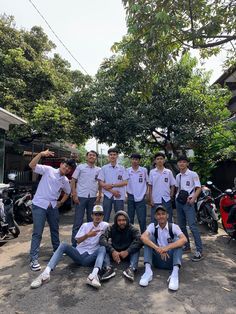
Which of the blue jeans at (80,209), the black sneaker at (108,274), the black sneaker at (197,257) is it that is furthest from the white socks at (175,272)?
the blue jeans at (80,209)

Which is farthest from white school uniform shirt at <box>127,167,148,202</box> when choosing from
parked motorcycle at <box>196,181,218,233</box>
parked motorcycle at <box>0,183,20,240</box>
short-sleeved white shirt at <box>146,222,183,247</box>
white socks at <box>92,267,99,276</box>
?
parked motorcycle at <box>0,183,20,240</box>

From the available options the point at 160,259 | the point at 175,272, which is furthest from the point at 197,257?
the point at 175,272

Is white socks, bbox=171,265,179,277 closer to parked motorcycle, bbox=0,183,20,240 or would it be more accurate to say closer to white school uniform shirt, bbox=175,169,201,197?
white school uniform shirt, bbox=175,169,201,197

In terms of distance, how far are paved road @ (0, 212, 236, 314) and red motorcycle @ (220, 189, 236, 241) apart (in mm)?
1087

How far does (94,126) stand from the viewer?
12.7 meters

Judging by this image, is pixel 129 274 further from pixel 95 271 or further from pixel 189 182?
pixel 189 182

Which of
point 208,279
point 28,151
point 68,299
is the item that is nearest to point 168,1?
point 208,279

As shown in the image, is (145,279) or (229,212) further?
(229,212)

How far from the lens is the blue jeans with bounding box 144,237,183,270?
14.6 ft

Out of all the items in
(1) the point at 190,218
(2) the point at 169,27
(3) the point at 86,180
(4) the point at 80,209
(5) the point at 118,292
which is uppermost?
(2) the point at 169,27

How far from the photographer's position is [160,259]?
183 inches

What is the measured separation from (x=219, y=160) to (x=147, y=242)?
22.8ft

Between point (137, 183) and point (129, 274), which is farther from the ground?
point (137, 183)

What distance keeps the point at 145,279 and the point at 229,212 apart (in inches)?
119
